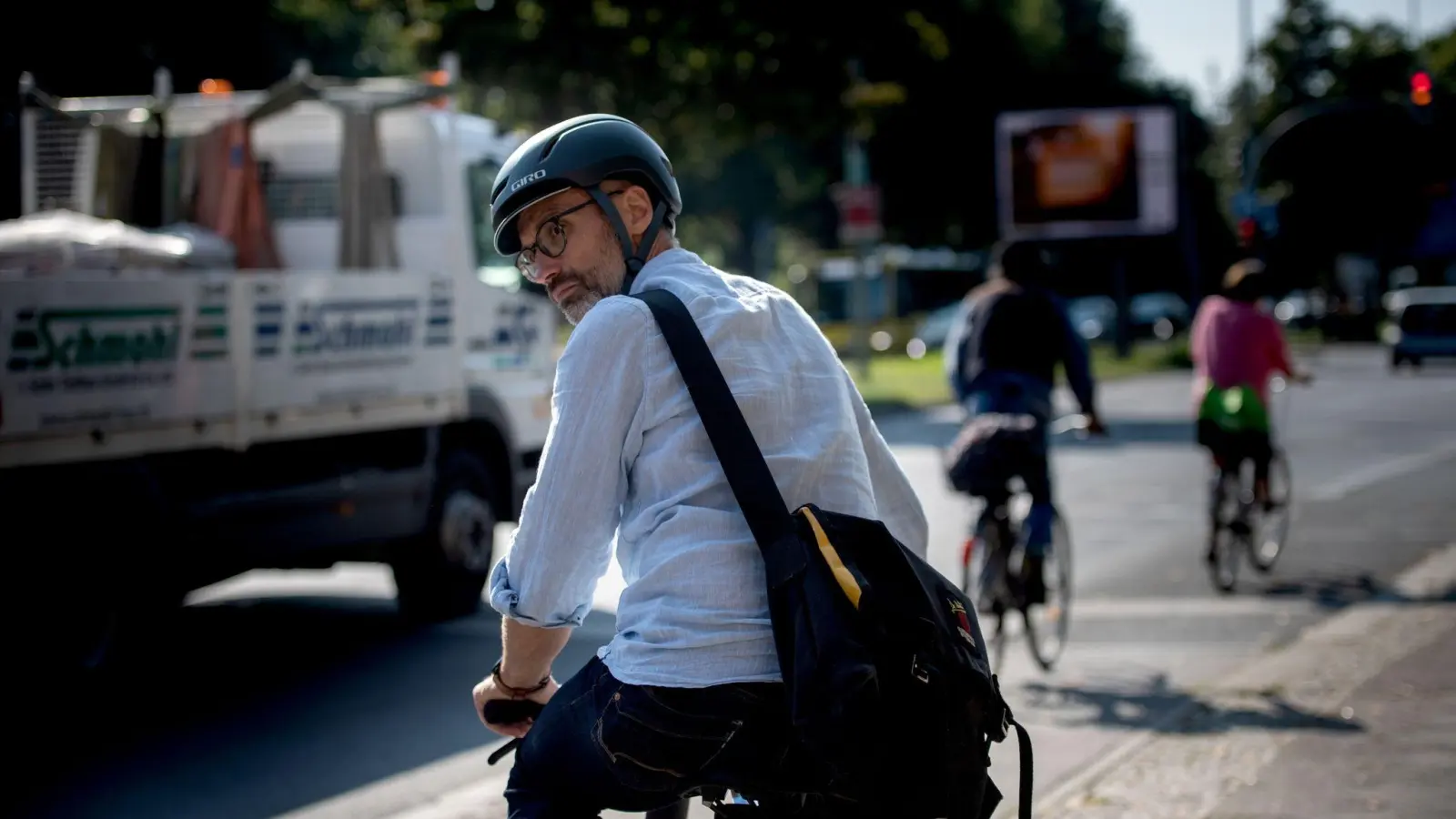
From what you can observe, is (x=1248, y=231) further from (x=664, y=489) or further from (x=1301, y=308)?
(x=1301, y=308)

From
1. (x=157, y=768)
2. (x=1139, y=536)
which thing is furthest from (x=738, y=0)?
(x=157, y=768)

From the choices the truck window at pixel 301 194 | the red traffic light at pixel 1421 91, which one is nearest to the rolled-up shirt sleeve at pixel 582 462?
the truck window at pixel 301 194

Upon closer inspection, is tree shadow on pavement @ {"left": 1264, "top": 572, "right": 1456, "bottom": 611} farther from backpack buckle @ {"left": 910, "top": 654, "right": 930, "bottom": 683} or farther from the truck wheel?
backpack buckle @ {"left": 910, "top": 654, "right": 930, "bottom": 683}

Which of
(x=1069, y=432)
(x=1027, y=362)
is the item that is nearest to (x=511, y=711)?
(x=1027, y=362)

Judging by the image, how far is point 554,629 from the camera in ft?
8.48

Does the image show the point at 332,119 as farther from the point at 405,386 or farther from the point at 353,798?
the point at 353,798

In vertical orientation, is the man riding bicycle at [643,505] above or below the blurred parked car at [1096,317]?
above

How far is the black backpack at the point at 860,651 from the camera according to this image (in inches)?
89.4

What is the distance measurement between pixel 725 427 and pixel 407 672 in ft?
19.9

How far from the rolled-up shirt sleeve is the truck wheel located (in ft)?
22.4

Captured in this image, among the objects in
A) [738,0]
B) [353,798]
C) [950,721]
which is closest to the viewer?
[950,721]

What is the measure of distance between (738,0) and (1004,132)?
1839 cm

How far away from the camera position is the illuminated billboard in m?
41.8

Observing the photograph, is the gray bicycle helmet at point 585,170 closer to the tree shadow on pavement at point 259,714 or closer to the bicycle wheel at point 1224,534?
the tree shadow on pavement at point 259,714
